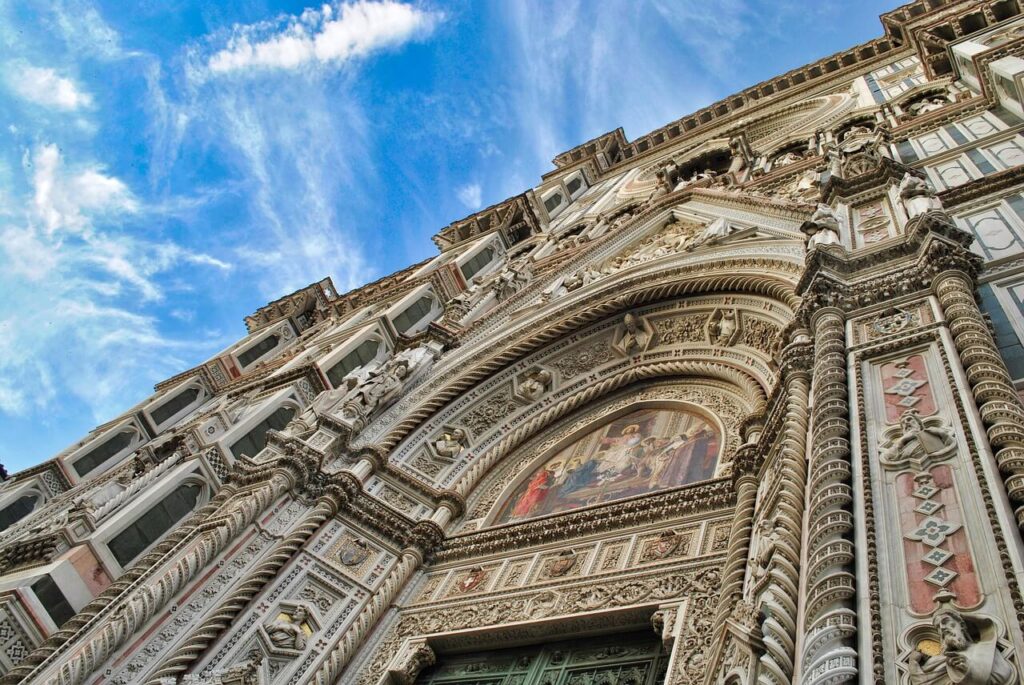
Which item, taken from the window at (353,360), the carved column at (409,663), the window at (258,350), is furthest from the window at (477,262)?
the carved column at (409,663)

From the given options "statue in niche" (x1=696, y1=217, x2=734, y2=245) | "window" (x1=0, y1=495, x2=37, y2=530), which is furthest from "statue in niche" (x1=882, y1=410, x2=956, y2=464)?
"window" (x1=0, y1=495, x2=37, y2=530)

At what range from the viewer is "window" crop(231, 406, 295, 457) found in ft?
41.1

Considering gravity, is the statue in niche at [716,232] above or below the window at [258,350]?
below

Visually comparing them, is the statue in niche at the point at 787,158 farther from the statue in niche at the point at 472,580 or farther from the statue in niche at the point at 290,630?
the statue in niche at the point at 290,630

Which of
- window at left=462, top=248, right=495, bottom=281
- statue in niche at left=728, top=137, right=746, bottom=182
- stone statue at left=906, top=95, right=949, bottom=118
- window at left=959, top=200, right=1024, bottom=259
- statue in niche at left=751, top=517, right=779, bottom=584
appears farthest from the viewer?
window at left=462, top=248, right=495, bottom=281

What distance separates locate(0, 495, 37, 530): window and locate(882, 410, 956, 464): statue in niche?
14.3 metres

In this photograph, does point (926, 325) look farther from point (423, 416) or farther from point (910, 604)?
point (423, 416)

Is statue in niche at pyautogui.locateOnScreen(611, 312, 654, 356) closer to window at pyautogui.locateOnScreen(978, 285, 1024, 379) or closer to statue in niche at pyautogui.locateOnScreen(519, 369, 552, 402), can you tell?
statue in niche at pyautogui.locateOnScreen(519, 369, 552, 402)

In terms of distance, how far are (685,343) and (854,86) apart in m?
16.8

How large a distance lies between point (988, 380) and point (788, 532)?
4.75ft

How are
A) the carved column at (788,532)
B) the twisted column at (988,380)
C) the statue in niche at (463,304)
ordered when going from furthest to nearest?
the statue in niche at (463,304) → the twisted column at (988,380) → the carved column at (788,532)

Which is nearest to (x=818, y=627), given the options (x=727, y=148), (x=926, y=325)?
(x=926, y=325)

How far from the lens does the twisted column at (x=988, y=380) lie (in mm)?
3895

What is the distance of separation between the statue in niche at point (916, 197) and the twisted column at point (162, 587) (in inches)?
282
